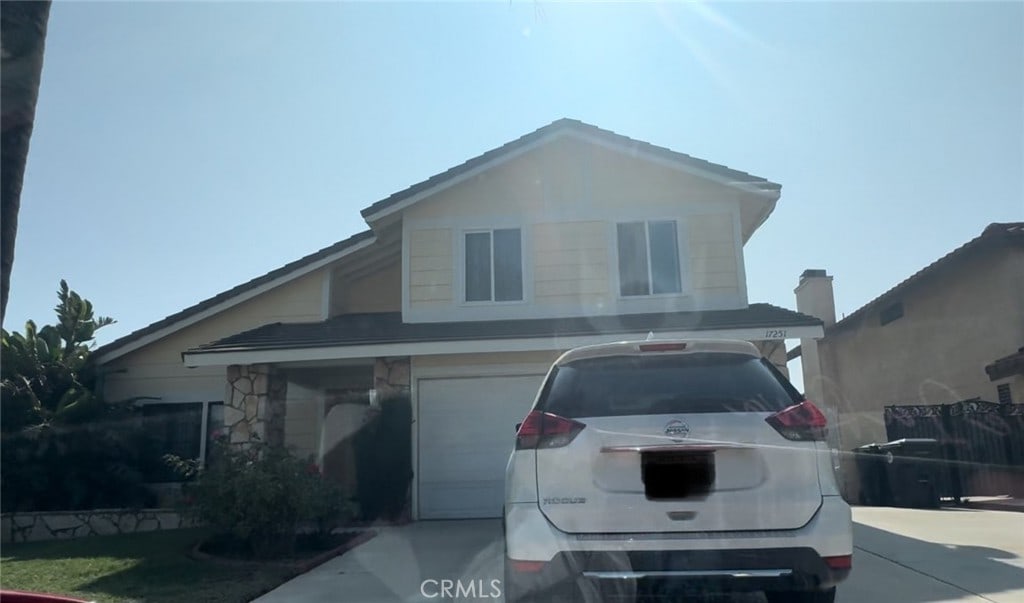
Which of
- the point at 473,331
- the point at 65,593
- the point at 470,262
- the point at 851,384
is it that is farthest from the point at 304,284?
the point at 851,384

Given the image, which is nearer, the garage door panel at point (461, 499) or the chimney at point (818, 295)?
the garage door panel at point (461, 499)

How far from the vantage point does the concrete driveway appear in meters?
6.57

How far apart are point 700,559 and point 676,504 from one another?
11.7 inches

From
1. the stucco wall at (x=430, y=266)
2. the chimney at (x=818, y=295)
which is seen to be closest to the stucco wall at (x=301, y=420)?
the stucco wall at (x=430, y=266)

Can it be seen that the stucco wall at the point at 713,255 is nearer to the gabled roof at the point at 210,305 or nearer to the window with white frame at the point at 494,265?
the window with white frame at the point at 494,265

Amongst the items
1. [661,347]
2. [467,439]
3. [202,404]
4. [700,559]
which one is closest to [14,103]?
[661,347]

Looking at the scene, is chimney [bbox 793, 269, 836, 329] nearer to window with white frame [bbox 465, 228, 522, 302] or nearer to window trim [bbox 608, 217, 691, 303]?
window trim [bbox 608, 217, 691, 303]

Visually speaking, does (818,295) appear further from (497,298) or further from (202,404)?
(202,404)

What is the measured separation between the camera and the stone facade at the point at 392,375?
497 inches

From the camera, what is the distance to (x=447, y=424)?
42.0 feet

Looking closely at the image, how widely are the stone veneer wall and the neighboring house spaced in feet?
6.76

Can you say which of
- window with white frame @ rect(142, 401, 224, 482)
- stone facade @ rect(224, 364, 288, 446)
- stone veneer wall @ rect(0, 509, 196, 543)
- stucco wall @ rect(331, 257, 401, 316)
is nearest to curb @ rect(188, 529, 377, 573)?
stone facade @ rect(224, 364, 288, 446)

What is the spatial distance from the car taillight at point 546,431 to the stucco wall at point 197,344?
1108cm

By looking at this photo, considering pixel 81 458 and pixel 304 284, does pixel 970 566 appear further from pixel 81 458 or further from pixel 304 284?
pixel 81 458
